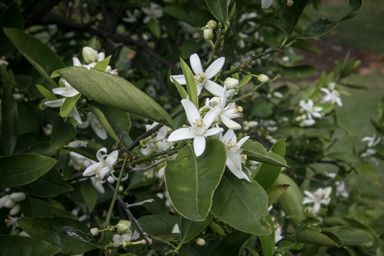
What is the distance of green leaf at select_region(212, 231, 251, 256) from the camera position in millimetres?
1025

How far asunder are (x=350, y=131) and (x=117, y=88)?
201 cm

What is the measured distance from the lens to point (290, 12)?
0.90m

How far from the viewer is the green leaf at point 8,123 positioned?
1200mm

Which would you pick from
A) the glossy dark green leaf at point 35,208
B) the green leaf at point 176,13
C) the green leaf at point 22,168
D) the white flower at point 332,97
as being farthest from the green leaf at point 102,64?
the white flower at point 332,97

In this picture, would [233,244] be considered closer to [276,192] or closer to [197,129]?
[276,192]

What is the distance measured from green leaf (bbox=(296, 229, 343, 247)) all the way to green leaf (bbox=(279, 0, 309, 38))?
0.64m

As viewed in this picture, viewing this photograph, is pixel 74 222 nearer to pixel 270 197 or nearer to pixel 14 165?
pixel 14 165

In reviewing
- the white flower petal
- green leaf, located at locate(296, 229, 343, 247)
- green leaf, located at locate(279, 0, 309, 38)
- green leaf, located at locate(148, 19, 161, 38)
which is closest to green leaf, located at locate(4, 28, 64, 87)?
the white flower petal

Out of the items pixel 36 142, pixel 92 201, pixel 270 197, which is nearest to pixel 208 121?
pixel 270 197

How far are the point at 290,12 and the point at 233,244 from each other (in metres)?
0.75

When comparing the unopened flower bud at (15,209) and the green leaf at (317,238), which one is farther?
the unopened flower bud at (15,209)

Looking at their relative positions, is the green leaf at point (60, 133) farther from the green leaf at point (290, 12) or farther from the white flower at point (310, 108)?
the white flower at point (310, 108)

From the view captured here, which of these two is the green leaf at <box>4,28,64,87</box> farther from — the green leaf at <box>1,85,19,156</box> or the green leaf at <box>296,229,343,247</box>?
the green leaf at <box>296,229,343,247</box>

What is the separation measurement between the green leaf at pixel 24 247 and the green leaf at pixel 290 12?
92 centimetres
